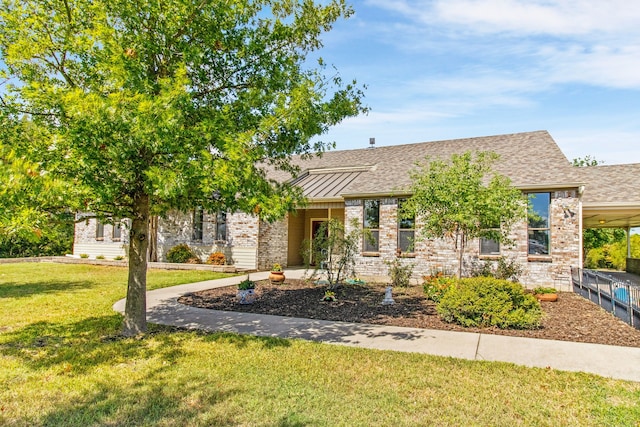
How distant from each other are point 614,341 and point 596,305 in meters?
3.86

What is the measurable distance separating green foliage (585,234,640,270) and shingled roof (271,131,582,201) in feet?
35.5

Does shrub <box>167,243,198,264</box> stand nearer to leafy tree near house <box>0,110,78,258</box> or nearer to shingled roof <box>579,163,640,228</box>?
leafy tree near house <box>0,110,78,258</box>

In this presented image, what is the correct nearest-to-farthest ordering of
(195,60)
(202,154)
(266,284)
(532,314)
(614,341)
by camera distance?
(202,154)
(195,60)
(614,341)
(532,314)
(266,284)

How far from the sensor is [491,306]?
813 cm

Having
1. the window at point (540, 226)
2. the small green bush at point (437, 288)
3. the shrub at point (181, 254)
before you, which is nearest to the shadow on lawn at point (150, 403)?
the small green bush at point (437, 288)

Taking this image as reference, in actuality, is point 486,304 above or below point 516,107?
below

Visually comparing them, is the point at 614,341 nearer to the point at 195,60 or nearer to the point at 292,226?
the point at 195,60

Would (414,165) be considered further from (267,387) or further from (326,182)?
(267,387)

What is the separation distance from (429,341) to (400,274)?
23.9 feet

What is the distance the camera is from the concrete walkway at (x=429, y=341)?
19.2 feet

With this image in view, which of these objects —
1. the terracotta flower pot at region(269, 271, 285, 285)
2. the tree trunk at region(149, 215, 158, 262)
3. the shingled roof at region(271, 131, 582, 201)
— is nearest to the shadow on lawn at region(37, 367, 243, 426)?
the shingled roof at region(271, 131, 582, 201)

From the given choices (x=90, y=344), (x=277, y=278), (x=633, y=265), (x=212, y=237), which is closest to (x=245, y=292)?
(x=90, y=344)

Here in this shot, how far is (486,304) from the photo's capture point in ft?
26.8

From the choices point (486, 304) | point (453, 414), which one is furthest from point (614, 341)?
point (453, 414)
